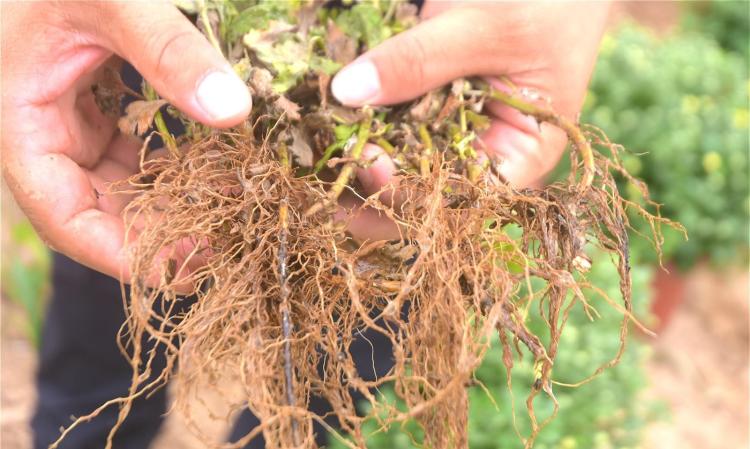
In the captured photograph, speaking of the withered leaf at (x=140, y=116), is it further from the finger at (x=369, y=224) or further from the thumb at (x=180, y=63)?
the finger at (x=369, y=224)

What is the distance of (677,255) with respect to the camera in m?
2.93

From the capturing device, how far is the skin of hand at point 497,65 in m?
1.17

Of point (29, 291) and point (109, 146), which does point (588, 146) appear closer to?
point (109, 146)

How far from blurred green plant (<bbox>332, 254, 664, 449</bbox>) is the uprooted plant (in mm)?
547

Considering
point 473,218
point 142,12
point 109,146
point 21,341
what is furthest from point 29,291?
point 473,218

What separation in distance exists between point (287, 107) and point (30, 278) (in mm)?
1658

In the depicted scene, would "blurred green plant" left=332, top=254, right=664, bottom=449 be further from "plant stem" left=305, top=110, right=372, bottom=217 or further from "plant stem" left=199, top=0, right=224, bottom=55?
"plant stem" left=199, top=0, right=224, bottom=55

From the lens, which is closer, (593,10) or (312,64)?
(312,64)

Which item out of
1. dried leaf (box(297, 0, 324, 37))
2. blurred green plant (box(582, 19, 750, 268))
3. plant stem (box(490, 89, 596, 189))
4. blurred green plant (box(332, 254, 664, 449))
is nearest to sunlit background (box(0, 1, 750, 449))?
blurred green plant (box(582, 19, 750, 268))

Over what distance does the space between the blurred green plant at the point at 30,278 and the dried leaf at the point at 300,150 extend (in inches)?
54.3

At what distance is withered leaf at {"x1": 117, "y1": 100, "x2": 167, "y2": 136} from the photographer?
1097mm

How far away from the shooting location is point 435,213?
3.15 ft

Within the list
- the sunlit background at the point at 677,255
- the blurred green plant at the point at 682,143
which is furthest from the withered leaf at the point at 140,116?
the blurred green plant at the point at 682,143

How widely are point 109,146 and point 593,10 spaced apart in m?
A: 1.02
